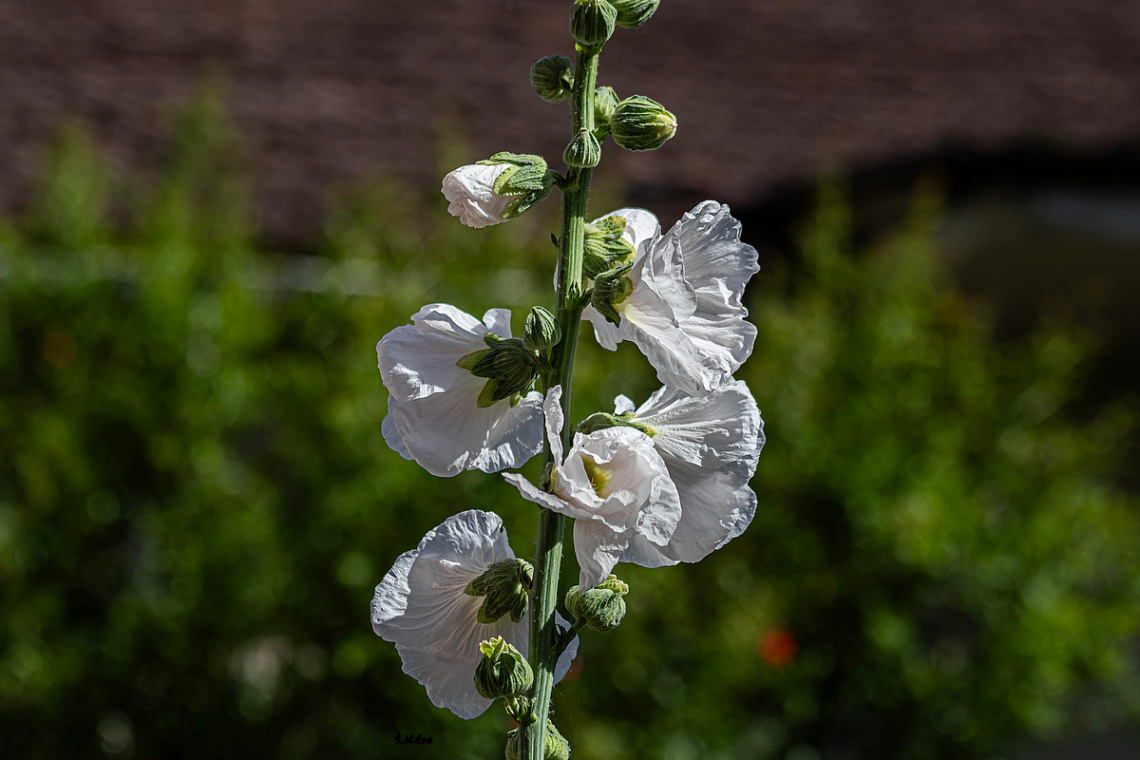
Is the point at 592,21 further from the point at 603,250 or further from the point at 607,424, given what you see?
the point at 607,424

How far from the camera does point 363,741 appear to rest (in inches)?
108

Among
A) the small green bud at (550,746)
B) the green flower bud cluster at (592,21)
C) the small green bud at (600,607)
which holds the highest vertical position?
the green flower bud cluster at (592,21)

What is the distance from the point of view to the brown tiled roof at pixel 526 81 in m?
4.02

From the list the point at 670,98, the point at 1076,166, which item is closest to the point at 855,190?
the point at 1076,166

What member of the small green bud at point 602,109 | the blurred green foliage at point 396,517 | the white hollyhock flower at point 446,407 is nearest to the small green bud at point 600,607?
the white hollyhock flower at point 446,407

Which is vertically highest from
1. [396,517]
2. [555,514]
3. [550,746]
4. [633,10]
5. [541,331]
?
[633,10]

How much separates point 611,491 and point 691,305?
133 millimetres

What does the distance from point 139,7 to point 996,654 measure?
15.7ft

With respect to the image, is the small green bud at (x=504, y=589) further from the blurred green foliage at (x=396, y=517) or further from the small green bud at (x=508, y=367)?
the blurred green foliage at (x=396, y=517)

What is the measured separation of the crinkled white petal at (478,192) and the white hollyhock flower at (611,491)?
16 centimetres

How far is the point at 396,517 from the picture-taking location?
8.84ft

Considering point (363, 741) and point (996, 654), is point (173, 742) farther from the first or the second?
point (996, 654)

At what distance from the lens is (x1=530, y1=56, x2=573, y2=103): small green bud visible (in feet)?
2.49

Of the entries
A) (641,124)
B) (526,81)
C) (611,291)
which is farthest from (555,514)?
(526,81)
